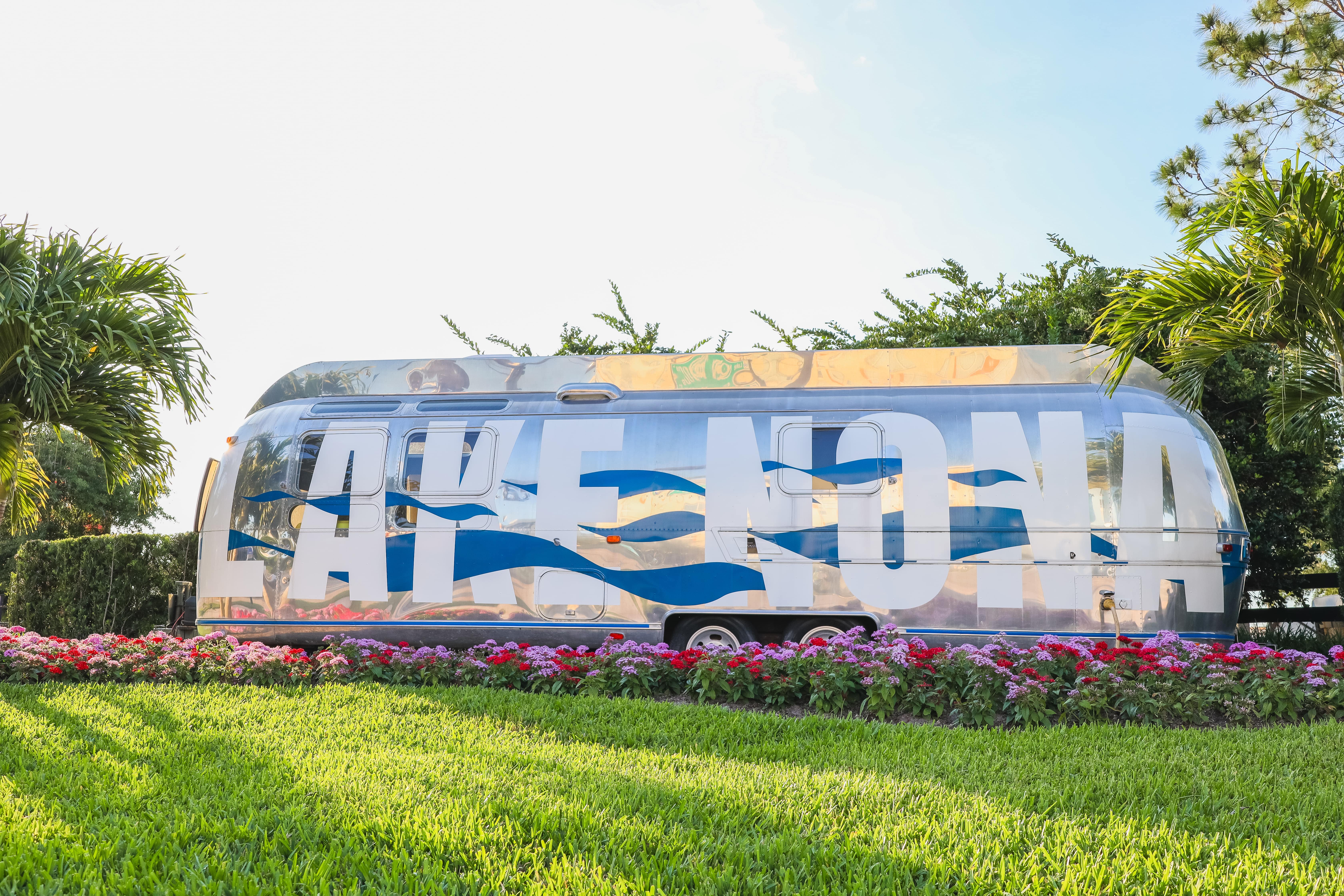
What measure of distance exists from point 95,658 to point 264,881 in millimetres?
5102

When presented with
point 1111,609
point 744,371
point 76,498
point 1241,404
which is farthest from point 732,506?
point 76,498

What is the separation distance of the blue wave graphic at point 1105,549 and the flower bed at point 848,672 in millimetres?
681

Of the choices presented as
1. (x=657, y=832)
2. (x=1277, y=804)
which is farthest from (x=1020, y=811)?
(x=657, y=832)

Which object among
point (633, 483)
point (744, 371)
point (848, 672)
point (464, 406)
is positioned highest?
point (744, 371)

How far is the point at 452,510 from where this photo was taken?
7.95 meters

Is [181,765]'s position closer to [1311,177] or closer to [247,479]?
[247,479]

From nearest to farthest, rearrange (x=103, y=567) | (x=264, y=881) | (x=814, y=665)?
1. (x=264, y=881)
2. (x=814, y=665)
3. (x=103, y=567)

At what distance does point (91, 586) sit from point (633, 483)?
23.6 feet

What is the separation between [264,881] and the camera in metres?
3.04

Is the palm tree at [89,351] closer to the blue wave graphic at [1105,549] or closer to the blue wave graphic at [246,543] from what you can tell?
the blue wave graphic at [246,543]

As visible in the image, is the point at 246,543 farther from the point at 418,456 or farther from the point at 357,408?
the point at 418,456

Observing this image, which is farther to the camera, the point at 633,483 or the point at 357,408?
the point at 357,408

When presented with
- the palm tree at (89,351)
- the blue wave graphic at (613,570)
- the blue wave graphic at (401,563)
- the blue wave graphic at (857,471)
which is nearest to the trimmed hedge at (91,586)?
the palm tree at (89,351)

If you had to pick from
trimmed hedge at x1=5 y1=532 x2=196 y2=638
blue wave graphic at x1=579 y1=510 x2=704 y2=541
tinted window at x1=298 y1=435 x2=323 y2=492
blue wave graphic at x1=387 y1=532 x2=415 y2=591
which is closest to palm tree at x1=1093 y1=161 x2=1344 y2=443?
blue wave graphic at x1=579 y1=510 x2=704 y2=541
